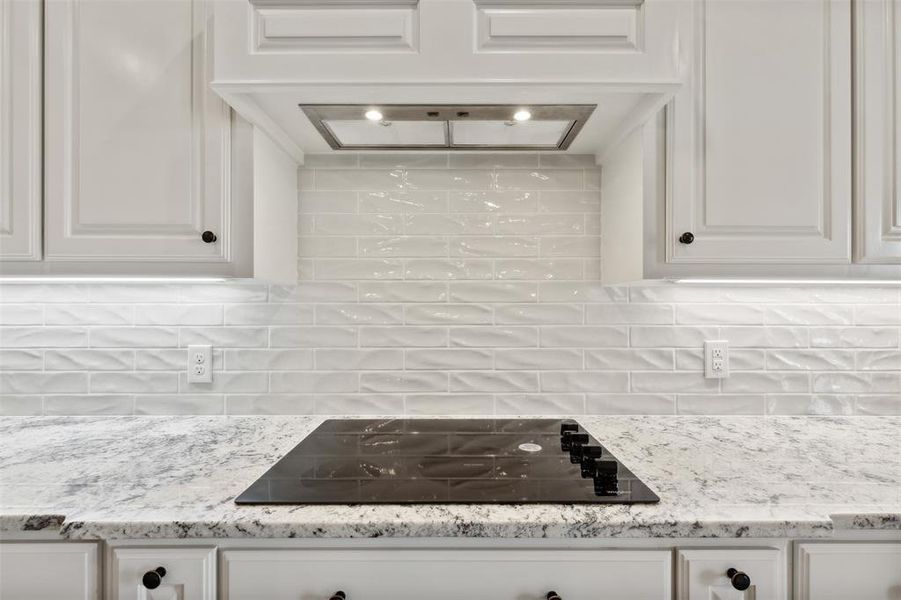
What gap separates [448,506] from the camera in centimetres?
90

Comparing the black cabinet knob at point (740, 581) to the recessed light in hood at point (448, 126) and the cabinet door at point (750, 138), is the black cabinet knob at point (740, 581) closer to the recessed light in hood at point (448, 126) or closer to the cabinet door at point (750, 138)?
the cabinet door at point (750, 138)

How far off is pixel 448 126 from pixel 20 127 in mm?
1032

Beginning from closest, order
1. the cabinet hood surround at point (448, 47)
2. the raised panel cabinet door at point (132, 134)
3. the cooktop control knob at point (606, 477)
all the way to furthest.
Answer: the cooktop control knob at point (606, 477) < the cabinet hood surround at point (448, 47) < the raised panel cabinet door at point (132, 134)

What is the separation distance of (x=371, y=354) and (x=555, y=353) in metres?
0.58

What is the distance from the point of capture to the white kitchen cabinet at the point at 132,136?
1.19 meters

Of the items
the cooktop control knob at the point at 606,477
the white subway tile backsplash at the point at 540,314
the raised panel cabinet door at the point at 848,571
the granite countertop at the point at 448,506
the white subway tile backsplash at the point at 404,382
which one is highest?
the white subway tile backsplash at the point at 540,314

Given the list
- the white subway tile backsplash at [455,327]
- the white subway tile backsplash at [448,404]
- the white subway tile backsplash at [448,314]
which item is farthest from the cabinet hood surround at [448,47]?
the white subway tile backsplash at [448,404]

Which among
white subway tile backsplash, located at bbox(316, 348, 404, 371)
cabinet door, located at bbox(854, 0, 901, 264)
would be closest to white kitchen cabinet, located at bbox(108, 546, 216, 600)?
white subway tile backsplash, located at bbox(316, 348, 404, 371)

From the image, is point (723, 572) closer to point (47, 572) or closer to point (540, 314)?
point (540, 314)

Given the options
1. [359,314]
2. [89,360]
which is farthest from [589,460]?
[89,360]

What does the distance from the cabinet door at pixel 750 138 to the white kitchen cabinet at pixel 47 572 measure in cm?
135

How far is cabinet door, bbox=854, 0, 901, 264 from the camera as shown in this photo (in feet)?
3.96

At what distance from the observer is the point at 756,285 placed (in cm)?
156

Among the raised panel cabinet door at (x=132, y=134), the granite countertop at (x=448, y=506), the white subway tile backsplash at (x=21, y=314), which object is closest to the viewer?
the granite countertop at (x=448, y=506)
